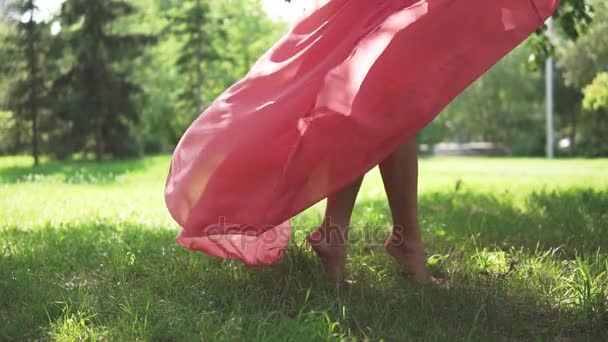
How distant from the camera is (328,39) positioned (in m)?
2.46

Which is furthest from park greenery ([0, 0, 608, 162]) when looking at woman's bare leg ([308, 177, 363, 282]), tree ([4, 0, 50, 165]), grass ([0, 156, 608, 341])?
woman's bare leg ([308, 177, 363, 282])

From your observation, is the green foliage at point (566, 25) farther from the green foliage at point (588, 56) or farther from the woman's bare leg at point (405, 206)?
the green foliage at point (588, 56)

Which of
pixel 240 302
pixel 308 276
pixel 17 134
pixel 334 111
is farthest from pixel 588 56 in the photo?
pixel 240 302

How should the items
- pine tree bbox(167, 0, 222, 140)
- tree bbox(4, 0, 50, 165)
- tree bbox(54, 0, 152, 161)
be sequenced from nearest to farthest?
tree bbox(4, 0, 50, 165) → tree bbox(54, 0, 152, 161) → pine tree bbox(167, 0, 222, 140)

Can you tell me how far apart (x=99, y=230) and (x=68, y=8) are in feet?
58.7

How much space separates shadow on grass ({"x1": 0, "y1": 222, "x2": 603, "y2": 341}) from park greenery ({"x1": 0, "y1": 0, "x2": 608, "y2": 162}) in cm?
493

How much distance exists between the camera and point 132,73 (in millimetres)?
22516

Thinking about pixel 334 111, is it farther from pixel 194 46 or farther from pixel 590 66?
pixel 590 66

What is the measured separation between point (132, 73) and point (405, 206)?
21401 mm

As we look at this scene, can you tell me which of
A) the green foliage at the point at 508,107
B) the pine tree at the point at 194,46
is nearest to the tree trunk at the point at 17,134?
the pine tree at the point at 194,46

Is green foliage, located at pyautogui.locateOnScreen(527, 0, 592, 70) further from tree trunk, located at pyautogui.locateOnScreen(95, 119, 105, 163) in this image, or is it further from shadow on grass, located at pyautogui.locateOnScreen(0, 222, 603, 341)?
tree trunk, located at pyautogui.locateOnScreen(95, 119, 105, 163)

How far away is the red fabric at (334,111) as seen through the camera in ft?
7.28

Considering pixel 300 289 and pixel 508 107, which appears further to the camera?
pixel 508 107

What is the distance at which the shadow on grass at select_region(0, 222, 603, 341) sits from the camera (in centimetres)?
198
